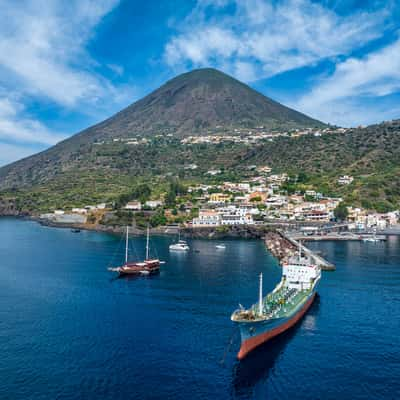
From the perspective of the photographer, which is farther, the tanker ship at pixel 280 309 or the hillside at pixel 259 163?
the hillside at pixel 259 163

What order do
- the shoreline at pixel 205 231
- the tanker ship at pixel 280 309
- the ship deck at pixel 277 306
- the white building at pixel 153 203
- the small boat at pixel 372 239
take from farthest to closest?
the white building at pixel 153 203 → the shoreline at pixel 205 231 → the small boat at pixel 372 239 → the ship deck at pixel 277 306 → the tanker ship at pixel 280 309

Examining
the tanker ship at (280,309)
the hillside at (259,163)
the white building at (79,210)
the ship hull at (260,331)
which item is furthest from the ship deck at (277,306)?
the white building at (79,210)

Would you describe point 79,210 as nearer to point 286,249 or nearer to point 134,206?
point 134,206

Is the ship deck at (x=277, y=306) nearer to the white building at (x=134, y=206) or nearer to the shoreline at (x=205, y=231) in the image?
the shoreline at (x=205, y=231)

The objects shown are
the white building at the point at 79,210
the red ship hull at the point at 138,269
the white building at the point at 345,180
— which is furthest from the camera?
the white building at the point at 345,180

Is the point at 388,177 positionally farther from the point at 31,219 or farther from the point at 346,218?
the point at 31,219

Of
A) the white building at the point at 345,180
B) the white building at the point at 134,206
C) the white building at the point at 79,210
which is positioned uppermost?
the white building at the point at 345,180
